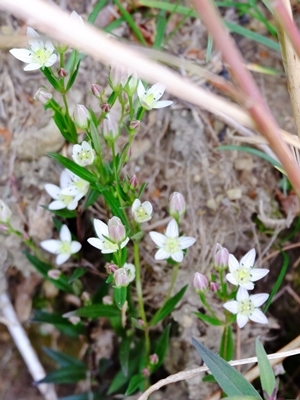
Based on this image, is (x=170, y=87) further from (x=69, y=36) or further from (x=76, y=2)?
(x=76, y=2)

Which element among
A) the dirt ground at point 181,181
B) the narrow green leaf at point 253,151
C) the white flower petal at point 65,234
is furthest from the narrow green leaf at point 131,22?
the white flower petal at point 65,234

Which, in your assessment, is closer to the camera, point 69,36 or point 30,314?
point 69,36

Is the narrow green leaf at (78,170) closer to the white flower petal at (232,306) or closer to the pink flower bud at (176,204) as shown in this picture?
the pink flower bud at (176,204)

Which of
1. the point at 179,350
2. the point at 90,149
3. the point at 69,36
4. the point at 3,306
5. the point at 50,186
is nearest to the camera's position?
the point at 69,36

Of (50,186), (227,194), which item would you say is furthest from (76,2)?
(227,194)

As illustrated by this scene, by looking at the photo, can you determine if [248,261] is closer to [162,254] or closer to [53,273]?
[162,254]

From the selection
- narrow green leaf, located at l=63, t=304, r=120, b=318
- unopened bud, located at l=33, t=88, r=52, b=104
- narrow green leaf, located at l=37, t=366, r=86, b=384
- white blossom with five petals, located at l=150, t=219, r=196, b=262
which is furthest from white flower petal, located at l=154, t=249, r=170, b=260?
narrow green leaf, located at l=37, t=366, r=86, b=384
